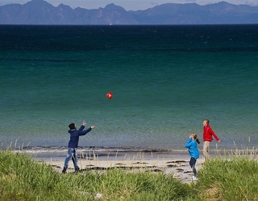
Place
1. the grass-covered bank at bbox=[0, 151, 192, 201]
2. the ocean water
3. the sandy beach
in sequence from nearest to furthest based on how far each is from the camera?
the grass-covered bank at bbox=[0, 151, 192, 201] → the sandy beach → the ocean water

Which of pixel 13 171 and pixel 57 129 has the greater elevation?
pixel 13 171

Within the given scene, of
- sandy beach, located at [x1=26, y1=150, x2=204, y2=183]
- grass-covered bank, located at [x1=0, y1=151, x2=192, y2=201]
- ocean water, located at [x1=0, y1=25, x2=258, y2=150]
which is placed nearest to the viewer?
grass-covered bank, located at [x1=0, y1=151, x2=192, y2=201]

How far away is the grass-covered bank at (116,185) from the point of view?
12180 mm

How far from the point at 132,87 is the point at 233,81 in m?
11.3

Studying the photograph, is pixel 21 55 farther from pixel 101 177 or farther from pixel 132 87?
pixel 101 177

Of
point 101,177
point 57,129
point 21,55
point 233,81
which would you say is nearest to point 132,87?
point 233,81

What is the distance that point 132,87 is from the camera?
50.2 m

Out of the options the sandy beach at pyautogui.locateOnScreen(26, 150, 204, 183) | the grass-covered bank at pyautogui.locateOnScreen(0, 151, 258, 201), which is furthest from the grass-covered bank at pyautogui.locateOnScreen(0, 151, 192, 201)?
the sandy beach at pyautogui.locateOnScreen(26, 150, 204, 183)

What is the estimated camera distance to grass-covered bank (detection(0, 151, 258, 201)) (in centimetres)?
1218

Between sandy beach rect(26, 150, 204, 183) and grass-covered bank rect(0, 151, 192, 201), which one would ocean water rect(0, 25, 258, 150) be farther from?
grass-covered bank rect(0, 151, 192, 201)

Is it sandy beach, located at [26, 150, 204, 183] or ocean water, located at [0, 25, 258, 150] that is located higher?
sandy beach, located at [26, 150, 204, 183]

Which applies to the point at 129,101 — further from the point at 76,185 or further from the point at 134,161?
the point at 76,185

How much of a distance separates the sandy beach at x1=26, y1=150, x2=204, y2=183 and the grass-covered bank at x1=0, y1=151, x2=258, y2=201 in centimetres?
324

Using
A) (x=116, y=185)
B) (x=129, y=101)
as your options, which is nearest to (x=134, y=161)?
(x=116, y=185)
